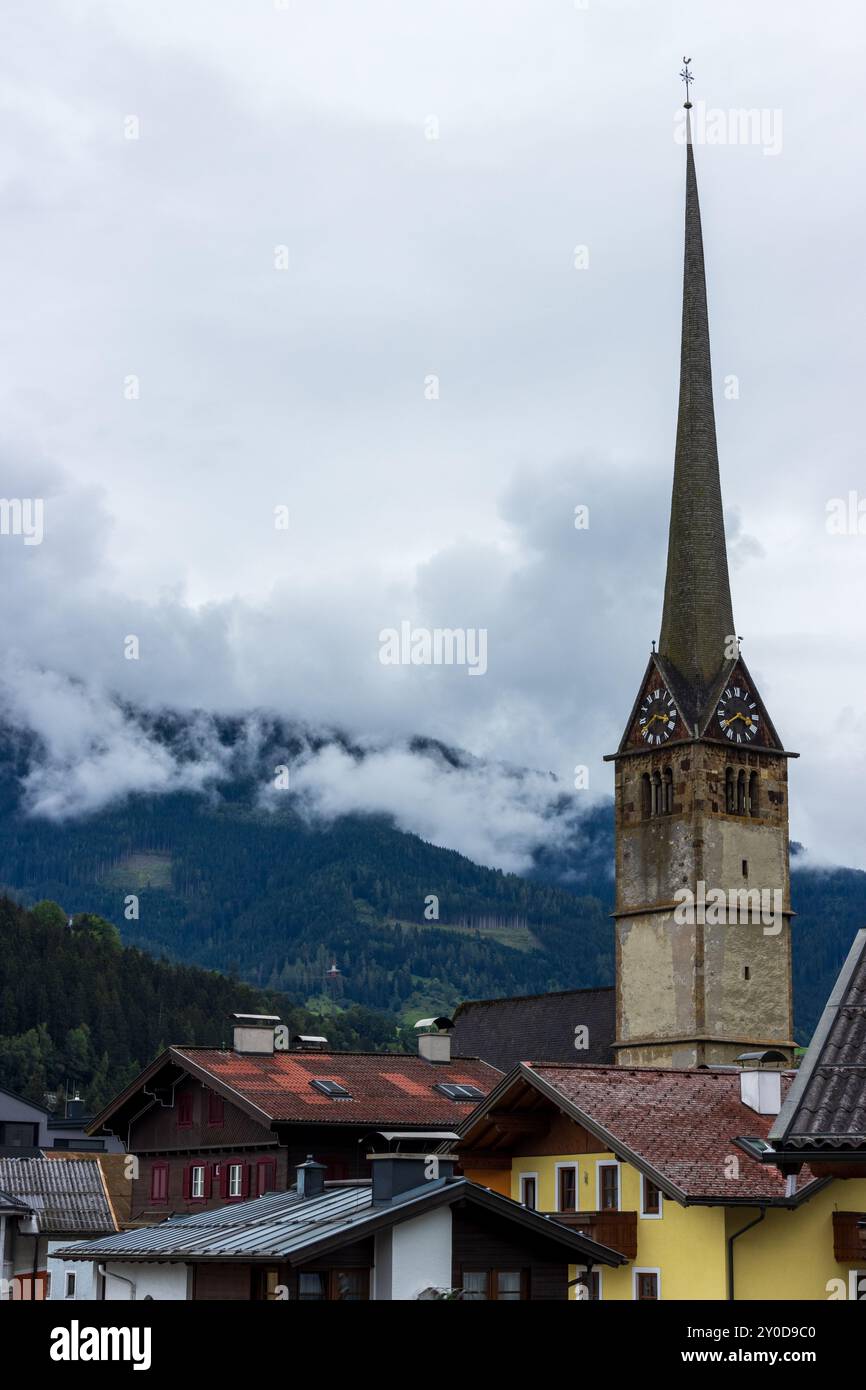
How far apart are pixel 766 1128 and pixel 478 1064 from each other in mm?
23470

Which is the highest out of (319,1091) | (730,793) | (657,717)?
(657,717)

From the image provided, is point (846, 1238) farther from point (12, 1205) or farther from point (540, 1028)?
point (540, 1028)

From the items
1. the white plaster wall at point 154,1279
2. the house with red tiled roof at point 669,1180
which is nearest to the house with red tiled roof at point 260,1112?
the house with red tiled roof at point 669,1180

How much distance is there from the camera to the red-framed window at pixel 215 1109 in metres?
60.2

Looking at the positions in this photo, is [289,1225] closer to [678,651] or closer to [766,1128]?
[766,1128]

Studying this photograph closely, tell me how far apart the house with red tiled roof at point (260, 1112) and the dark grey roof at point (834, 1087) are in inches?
1527

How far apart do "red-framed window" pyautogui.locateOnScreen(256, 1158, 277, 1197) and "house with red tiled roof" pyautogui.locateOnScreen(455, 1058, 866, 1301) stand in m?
9.42

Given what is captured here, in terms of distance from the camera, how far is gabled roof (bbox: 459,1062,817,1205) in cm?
4169

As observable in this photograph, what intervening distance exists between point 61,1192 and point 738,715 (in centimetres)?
4212

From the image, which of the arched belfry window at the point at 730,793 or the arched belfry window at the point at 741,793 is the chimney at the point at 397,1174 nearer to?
the arched belfry window at the point at 730,793

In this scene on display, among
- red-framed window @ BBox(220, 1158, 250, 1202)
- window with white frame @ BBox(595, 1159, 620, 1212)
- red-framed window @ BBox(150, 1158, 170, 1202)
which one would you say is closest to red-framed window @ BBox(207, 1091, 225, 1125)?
red-framed window @ BBox(220, 1158, 250, 1202)

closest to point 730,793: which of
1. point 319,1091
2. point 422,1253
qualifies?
point 319,1091

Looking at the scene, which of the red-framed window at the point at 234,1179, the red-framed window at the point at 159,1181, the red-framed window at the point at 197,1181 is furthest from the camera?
the red-framed window at the point at 159,1181

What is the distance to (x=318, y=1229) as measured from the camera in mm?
37562
